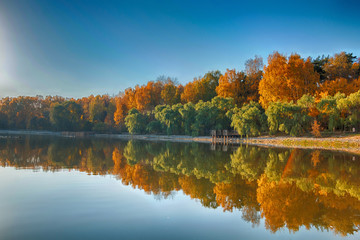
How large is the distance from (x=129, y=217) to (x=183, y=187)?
3.50m

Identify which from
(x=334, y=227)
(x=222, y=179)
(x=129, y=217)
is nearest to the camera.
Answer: (x=334, y=227)

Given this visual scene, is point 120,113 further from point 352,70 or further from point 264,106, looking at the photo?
point 352,70

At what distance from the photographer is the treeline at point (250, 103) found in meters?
31.1

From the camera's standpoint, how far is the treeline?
31.1m

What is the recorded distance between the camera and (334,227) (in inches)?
237

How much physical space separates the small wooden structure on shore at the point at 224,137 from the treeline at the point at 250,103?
1.01 m

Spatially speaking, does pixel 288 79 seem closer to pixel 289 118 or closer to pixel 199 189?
pixel 289 118

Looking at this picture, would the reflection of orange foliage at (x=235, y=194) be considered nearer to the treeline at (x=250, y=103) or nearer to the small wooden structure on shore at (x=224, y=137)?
the treeline at (x=250, y=103)

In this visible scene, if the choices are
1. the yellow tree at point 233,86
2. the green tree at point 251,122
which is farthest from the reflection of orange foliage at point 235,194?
the yellow tree at point 233,86

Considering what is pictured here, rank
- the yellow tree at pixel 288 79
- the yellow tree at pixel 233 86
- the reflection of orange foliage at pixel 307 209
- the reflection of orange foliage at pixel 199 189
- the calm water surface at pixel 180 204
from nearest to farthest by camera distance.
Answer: the calm water surface at pixel 180 204 → the reflection of orange foliage at pixel 307 209 → the reflection of orange foliage at pixel 199 189 → the yellow tree at pixel 288 79 → the yellow tree at pixel 233 86

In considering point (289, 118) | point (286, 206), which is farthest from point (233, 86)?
point (286, 206)

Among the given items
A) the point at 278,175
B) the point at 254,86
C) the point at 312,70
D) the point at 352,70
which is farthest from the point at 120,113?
the point at 278,175

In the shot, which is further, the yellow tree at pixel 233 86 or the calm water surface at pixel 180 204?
the yellow tree at pixel 233 86

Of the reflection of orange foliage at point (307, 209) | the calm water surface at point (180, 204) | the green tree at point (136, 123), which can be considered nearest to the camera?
the calm water surface at point (180, 204)
